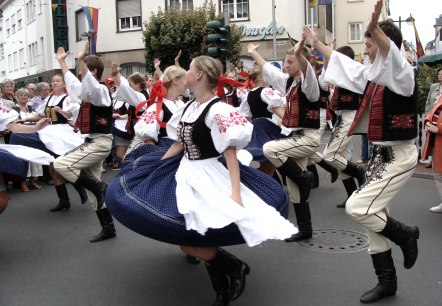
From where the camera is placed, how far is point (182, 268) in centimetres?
424

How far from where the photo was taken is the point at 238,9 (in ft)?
82.2

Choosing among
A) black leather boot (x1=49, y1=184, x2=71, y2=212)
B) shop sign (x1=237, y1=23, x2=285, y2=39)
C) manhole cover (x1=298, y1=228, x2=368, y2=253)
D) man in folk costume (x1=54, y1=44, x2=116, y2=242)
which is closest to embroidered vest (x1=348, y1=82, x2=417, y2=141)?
manhole cover (x1=298, y1=228, x2=368, y2=253)

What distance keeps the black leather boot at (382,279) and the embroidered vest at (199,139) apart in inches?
52.8

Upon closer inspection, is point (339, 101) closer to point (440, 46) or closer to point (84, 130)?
point (84, 130)

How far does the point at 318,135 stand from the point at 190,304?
236cm

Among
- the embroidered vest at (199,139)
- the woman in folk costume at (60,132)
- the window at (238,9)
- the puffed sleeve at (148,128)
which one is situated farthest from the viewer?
the window at (238,9)

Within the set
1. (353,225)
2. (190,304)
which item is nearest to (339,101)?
(353,225)

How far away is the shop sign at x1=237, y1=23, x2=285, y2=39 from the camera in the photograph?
2406cm

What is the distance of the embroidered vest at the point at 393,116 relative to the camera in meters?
3.30

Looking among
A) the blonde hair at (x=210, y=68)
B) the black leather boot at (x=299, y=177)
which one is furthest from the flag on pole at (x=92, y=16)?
the blonde hair at (x=210, y=68)

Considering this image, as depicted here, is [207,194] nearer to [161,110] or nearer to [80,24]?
[161,110]

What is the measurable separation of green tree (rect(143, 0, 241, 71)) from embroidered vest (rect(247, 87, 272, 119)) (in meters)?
16.7

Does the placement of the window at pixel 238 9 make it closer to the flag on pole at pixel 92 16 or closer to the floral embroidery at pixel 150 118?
the flag on pole at pixel 92 16

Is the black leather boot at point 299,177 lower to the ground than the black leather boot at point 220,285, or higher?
higher
